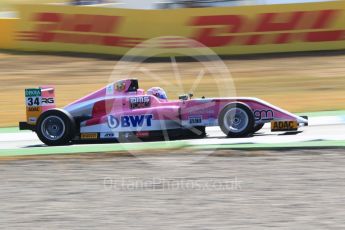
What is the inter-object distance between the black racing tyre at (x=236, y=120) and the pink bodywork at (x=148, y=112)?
11 cm

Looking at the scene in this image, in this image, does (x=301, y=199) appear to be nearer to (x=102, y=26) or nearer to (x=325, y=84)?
(x=325, y=84)

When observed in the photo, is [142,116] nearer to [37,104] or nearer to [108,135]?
[108,135]

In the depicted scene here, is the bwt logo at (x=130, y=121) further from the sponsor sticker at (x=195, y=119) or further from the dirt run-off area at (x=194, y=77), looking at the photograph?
the dirt run-off area at (x=194, y=77)

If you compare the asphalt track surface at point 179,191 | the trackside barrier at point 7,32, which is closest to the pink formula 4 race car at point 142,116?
the asphalt track surface at point 179,191

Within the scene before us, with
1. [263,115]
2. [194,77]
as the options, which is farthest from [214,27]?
[263,115]

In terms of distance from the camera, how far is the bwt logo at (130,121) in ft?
36.1

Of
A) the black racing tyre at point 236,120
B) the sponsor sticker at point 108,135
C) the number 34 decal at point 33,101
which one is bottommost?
the sponsor sticker at point 108,135

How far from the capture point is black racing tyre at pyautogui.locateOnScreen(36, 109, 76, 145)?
36.8ft

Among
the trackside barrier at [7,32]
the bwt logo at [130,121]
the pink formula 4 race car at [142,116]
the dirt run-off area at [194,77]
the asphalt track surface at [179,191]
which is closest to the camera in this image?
the asphalt track surface at [179,191]

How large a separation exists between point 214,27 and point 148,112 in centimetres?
1130

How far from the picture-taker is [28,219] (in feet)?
21.9

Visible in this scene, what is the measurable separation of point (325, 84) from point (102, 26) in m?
7.89

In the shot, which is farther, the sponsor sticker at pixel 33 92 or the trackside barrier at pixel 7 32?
the trackside barrier at pixel 7 32

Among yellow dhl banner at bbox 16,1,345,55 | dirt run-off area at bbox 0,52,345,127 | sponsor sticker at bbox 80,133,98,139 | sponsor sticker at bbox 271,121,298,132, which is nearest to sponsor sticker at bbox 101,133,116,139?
sponsor sticker at bbox 80,133,98,139
